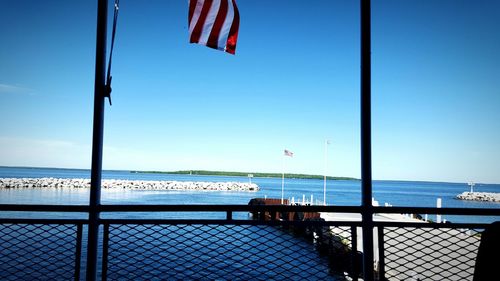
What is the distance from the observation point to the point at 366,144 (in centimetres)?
243

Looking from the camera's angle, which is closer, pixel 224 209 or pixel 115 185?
pixel 224 209

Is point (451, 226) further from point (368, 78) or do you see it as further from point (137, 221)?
point (137, 221)

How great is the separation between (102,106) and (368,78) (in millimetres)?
2068

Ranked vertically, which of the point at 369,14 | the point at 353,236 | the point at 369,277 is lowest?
the point at 369,277

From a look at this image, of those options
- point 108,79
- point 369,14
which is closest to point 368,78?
point 369,14

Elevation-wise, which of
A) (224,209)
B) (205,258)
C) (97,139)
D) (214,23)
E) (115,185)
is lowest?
(115,185)

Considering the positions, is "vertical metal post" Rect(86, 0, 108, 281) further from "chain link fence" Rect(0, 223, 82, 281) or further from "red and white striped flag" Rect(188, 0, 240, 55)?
"red and white striped flag" Rect(188, 0, 240, 55)

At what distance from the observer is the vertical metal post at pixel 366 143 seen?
92.2 inches

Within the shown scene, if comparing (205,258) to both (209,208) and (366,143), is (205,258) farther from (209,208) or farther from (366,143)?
(366,143)

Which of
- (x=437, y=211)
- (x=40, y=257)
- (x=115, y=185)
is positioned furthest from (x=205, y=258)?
(x=115, y=185)

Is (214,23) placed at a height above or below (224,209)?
above

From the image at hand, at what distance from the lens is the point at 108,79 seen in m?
2.39

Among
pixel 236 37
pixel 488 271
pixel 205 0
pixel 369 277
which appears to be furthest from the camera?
pixel 236 37

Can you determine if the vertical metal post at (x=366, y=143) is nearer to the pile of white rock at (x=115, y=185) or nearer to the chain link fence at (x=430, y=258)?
the chain link fence at (x=430, y=258)
